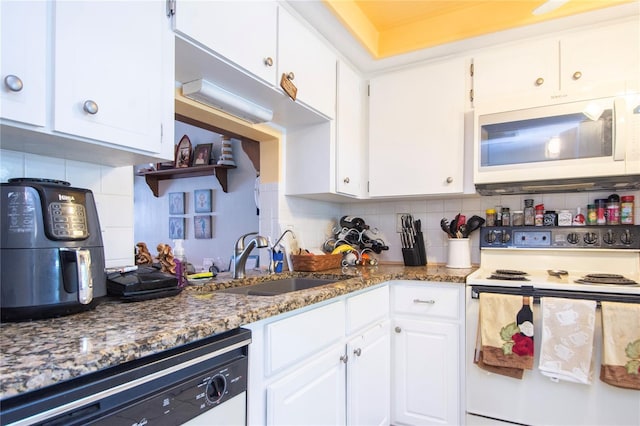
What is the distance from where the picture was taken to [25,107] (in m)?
0.80

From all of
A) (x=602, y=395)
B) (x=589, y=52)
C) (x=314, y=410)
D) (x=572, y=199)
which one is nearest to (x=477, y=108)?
(x=589, y=52)

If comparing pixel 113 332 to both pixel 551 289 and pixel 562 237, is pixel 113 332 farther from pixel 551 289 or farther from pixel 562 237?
pixel 562 237

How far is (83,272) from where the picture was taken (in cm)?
89

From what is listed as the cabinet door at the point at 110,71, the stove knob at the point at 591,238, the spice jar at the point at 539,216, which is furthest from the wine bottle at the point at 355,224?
the cabinet door at the point at 110,71

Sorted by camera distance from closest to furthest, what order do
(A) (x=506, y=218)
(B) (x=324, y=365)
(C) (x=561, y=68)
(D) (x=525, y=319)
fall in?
1. (B) (x=324, y=365)
2. (D) (x=525, y=319)
3. (C) (x=561, y=68)
4. (A) (x=506, y=218)

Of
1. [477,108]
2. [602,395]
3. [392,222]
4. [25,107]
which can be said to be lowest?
[602,395]

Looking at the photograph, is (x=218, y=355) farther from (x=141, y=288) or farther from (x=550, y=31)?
(x=550, y=31)

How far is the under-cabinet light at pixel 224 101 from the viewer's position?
1.49 m

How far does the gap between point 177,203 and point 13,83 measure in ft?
9.53

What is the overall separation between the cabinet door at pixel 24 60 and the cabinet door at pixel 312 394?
936 millimetres

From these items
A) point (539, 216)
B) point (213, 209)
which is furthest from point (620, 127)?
point (213, 209)

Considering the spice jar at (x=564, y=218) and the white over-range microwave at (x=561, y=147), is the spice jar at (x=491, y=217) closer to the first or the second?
the white over-range microwave at (x=561, y=147)

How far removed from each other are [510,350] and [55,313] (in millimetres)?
1781

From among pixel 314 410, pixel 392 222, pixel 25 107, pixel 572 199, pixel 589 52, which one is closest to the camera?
pixel 25 107
